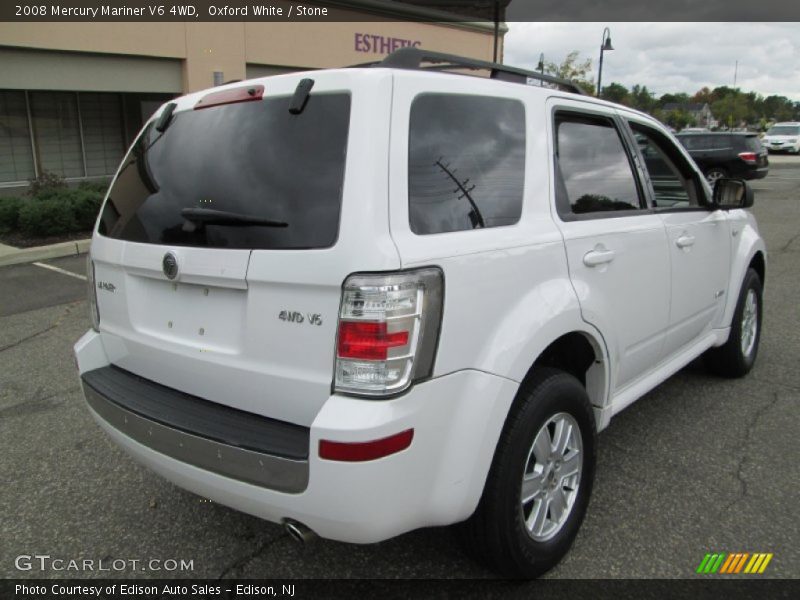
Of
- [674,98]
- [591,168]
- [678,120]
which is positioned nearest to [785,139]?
[678,120]

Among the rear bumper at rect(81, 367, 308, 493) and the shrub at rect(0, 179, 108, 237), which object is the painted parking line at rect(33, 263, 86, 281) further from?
the rear bumper at rect(81, 367, 308, 493)

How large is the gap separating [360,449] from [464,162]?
3.49 ft

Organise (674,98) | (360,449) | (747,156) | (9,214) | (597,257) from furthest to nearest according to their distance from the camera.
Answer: (674,98)
(747,156)
(9,214)
(597,257)
(360,449)

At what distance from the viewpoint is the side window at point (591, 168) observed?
2.77 meters

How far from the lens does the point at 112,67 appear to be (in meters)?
12.9

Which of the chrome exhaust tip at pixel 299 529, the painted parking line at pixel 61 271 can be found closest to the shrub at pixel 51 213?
the painted parking line at pixel 61 271

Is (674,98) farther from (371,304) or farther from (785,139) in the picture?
(371,304)

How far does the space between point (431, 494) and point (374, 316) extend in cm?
61

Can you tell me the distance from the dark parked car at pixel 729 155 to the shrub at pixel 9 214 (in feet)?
55.4

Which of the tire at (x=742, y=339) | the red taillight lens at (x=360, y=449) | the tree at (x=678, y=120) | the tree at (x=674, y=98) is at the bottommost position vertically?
the tire at (x=742, y=339)

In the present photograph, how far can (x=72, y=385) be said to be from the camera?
14.9 feet

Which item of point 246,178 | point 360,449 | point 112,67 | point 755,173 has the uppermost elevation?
point 112,67

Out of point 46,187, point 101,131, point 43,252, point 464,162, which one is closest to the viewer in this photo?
point 464,162
